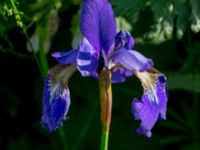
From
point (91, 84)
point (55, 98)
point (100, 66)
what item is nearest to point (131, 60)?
point (100, 66)

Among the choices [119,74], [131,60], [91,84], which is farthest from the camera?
[91,84]

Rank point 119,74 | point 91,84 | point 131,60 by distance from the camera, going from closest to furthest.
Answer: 1. point 131,60
2. point 119,74
3. point 91,84

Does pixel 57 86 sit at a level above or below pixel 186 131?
above

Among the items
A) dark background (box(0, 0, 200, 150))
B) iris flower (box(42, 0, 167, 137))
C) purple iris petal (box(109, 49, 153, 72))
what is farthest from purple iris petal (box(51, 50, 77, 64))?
dark background (box(0, 0, 200, 150))

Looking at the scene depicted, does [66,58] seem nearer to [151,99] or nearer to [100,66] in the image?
[100,66]

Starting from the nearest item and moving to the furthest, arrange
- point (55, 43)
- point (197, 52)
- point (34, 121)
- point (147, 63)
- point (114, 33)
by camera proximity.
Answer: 1. point (147, 63)
2. point (114, 33)
3. point (197, 52)
4. point (55, 43)
5. point (34, 121)

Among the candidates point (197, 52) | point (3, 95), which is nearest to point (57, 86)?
point (197, 52)

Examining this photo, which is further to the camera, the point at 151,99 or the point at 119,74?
the point at 119,74

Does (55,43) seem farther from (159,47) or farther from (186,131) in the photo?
(186,131)
